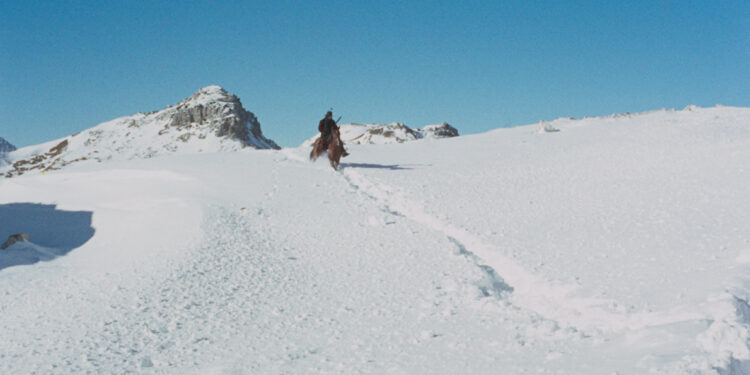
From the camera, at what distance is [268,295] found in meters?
8.80

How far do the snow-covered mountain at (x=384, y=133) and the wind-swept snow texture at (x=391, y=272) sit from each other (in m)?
118

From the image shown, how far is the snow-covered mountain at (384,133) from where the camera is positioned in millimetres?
146875

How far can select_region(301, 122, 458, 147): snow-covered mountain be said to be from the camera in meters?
147

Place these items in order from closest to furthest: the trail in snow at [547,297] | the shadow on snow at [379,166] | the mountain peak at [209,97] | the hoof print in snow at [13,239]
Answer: the trail in snow at [547,297] → the hoof print in snow at [13,239] → the shadow on snow at [379,166] → the mountain peak at [209,97]

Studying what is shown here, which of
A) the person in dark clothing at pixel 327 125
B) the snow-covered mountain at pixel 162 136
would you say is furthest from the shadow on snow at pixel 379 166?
the snow-covered mountain at pixel 162 136

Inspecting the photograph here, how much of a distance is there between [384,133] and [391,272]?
143434 mm

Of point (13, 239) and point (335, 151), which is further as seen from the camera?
point (335, 151)

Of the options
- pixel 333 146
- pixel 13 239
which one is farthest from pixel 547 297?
pixel 333 146

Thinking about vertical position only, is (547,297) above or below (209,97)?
below

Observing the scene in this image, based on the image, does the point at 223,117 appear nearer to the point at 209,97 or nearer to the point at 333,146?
the point at 209,97

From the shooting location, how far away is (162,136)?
150625 millimetres

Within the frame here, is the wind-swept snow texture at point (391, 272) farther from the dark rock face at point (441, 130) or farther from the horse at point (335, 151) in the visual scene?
the dark rock face at point (441, 130)

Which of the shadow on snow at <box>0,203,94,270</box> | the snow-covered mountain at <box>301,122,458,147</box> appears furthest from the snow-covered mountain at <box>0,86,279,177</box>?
the shadow on snow at <box>0,203,94,270</box>

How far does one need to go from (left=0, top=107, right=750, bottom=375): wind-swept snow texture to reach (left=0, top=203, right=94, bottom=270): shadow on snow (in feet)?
0.32
